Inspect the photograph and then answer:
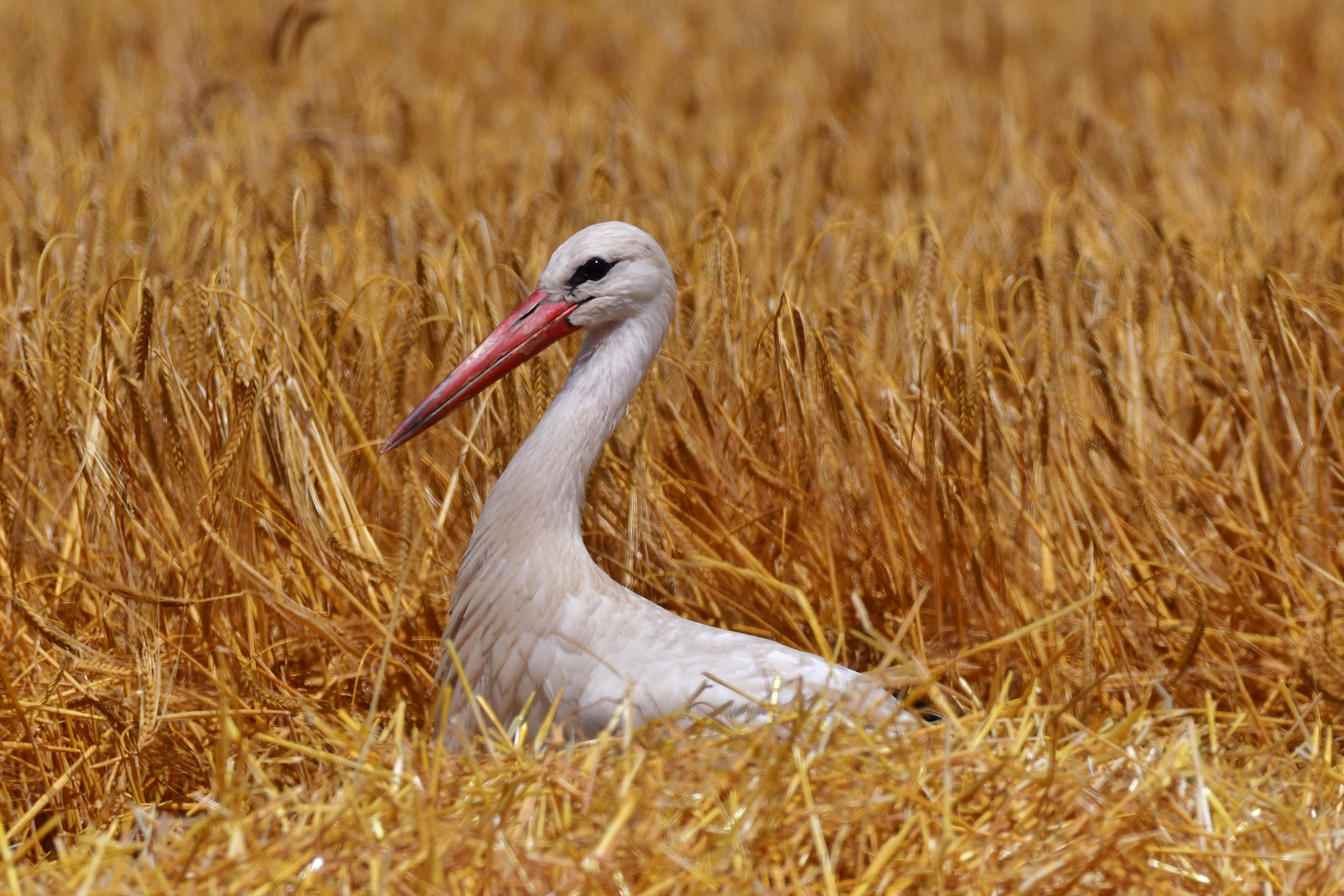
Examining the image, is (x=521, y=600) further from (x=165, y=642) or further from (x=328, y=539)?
(x=165, y=642)

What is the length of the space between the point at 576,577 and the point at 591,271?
1.65ft

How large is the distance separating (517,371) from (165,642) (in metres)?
0.82

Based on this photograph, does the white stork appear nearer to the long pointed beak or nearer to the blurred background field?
the long pointed beak

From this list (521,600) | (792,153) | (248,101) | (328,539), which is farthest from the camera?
(248,101)

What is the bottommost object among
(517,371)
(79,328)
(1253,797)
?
(1253,797)

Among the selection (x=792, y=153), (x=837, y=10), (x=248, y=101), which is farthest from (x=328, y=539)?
(x=837, y=10)

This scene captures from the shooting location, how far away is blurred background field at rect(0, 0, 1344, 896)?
181cm

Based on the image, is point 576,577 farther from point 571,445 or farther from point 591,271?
point 591,271

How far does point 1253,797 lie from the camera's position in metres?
1.97

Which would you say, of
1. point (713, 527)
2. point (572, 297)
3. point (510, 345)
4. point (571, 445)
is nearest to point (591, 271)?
point (572, 297)

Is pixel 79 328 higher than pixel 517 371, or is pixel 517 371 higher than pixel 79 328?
pixel 79 328

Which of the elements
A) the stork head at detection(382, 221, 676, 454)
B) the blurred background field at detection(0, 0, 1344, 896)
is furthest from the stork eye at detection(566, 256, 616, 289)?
the blurred background field at detection(0, 0, 1344, 896)

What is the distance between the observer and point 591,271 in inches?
93.4

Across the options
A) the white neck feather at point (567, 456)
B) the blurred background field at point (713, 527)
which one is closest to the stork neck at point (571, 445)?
the white neck feather at point (567, 456)
